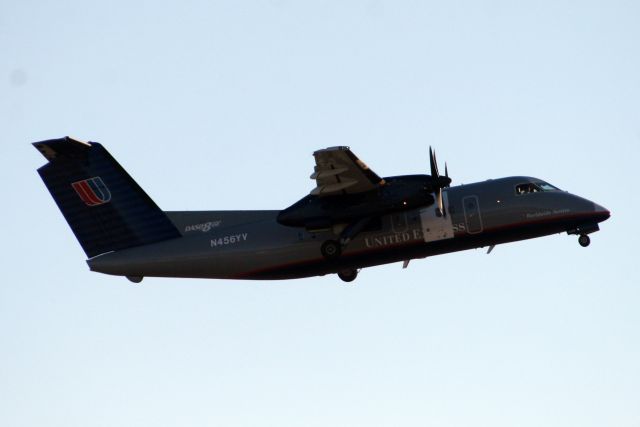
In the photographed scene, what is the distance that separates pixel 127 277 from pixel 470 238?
9.92 meters

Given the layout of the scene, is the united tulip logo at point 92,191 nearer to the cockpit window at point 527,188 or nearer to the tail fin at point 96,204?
the tail fin at point 96,204

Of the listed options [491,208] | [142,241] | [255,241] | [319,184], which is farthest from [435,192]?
[142,241]

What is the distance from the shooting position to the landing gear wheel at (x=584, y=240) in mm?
26391

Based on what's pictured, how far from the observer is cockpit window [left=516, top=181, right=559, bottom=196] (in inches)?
1029

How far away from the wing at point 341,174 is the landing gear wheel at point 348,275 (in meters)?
3.23

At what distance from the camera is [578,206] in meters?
26.1

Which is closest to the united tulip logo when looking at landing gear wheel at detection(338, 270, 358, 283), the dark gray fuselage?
the dark gray fuselage

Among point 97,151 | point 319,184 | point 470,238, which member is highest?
point 97,151

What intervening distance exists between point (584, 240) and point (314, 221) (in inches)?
304

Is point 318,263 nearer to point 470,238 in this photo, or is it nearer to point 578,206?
point 470,238

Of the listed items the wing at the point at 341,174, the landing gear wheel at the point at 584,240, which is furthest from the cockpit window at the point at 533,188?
the wing at the point at 341,174

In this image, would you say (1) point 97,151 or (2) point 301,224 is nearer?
(2) point 301,224

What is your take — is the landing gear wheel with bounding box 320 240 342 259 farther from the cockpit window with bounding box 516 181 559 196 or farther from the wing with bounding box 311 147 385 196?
the cockpit window with bounding box 516 181 559 196

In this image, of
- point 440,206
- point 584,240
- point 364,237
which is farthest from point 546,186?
point 364,237
